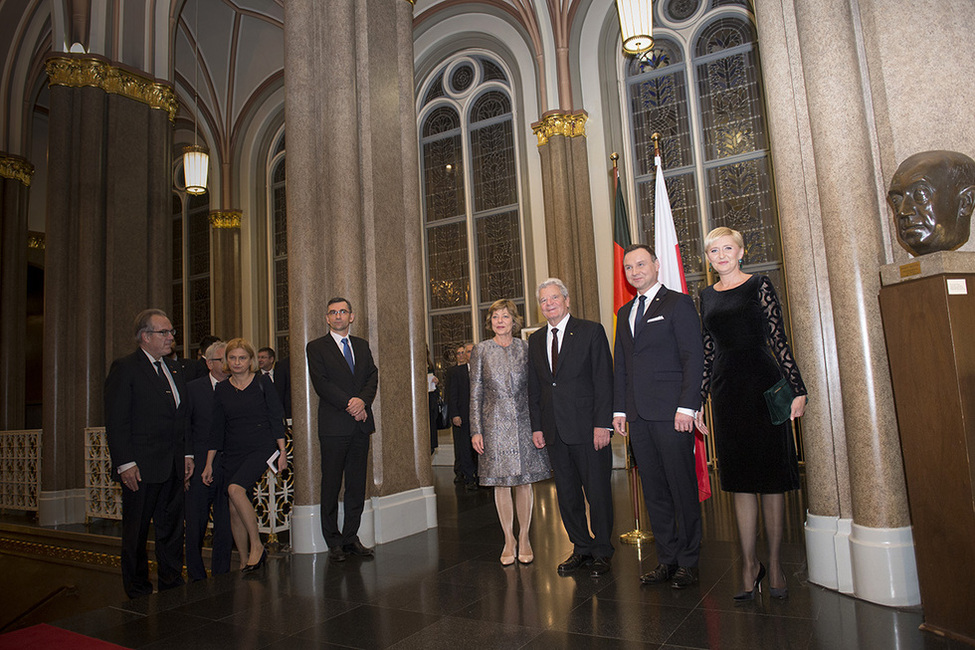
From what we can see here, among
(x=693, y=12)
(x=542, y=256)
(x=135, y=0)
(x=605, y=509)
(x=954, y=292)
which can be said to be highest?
(x=693, y=12)

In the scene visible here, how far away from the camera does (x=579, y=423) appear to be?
388 cm

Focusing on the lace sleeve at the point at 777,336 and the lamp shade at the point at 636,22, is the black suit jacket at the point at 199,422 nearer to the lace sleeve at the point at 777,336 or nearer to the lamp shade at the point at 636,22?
the lace sleeve at the point at 777,336

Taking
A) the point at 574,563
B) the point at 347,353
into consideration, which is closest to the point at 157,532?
the point at 347,353

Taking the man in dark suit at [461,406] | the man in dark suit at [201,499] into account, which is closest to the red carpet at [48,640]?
the man in dark suit at [201,499]

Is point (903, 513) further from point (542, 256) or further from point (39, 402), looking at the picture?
point (39, 402)

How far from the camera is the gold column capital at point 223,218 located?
48.2ft

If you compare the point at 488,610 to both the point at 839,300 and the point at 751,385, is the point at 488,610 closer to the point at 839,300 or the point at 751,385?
the point at 751,385

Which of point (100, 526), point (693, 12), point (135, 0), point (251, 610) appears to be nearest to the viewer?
point (251, 610)

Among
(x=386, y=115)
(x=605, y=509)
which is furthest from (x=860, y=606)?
(x=386, y=115)

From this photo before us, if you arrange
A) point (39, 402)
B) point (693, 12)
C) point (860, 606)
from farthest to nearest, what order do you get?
point (39, 402) < point (693, 12) < point (860, 606)

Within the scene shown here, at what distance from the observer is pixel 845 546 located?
10.5ft

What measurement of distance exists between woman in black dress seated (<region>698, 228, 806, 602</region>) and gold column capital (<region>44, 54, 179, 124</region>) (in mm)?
7999

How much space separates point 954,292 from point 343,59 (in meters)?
4.90

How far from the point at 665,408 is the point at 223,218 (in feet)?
44.6
